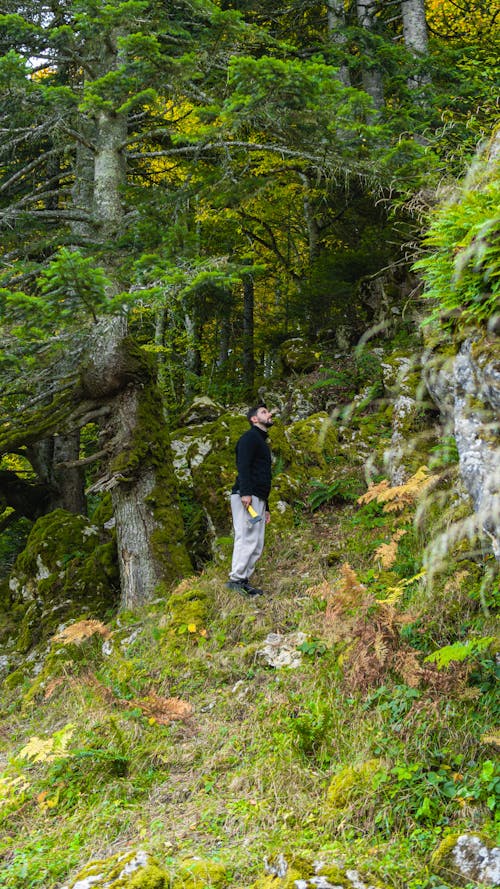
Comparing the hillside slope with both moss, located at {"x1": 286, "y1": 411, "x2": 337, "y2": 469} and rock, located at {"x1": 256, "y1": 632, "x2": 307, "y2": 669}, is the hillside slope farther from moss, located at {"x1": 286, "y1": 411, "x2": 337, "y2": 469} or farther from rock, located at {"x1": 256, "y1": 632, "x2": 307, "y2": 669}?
moss, located at {"x1": 286, "y1": 411, "x2": 337, "y2": 469}

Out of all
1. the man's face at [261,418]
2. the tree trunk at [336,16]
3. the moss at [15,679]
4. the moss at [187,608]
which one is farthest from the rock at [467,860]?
the tree trunk at [336,16]

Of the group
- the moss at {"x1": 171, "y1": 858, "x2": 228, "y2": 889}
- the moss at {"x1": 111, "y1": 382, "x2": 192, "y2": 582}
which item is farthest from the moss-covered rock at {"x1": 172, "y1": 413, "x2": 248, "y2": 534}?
the moss at {"x1": 171, "y1": 858, "x2": 228, "y2": 889}

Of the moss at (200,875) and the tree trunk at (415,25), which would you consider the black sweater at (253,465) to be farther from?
the tree trunk at (415,25)

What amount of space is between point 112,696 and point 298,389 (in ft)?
25.9

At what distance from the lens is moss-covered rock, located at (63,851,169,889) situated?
127 inches

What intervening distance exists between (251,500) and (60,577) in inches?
150

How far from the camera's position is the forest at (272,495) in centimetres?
370

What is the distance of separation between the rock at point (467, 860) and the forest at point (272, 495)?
1cm

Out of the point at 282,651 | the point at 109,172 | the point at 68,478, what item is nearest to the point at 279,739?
the point at 282,651

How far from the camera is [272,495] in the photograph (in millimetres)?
8641

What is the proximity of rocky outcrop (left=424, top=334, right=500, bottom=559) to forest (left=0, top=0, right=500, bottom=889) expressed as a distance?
0.02 m

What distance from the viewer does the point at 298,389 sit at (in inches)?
488

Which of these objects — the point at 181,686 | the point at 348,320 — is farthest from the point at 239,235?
the point at 181,686

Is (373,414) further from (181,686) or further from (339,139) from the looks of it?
(181,686)
